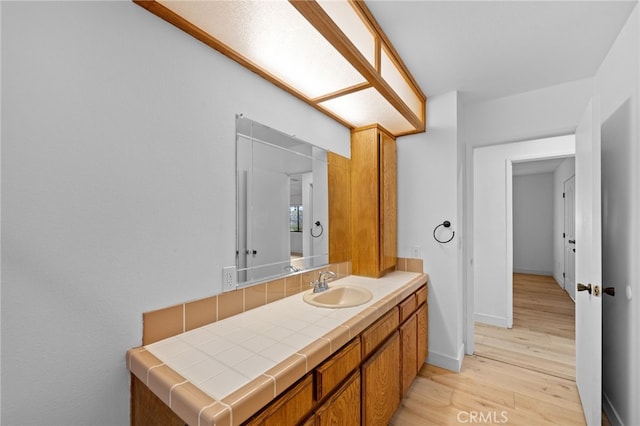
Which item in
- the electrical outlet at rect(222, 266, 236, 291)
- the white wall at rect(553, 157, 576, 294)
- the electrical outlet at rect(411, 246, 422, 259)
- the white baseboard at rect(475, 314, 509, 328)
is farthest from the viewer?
the white wall at rect(553, 157, 576, 294)

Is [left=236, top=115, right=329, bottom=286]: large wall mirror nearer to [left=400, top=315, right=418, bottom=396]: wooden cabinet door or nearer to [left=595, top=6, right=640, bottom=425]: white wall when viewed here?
[left=400, top=315, right=418, bottom=396]: wooden cabinet door

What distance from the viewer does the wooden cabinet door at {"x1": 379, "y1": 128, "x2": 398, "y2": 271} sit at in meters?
2.23

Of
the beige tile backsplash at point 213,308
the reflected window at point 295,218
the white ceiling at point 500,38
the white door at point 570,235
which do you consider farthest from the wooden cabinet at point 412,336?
the white door at point 570,235

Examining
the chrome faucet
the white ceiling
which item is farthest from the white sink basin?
the white ceiling

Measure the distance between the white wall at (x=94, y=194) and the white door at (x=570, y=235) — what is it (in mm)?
5438

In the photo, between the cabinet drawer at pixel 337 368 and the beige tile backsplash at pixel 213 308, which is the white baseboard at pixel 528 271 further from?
the cabinet drawer at pixel 337 368

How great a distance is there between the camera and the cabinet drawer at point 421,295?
2132 mm

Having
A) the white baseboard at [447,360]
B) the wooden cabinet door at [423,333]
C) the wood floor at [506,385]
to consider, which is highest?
the wooden cabinet door at [423,333]

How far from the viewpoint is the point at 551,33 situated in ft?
5.24

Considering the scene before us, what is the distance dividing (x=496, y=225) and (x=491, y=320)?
3.93 ft

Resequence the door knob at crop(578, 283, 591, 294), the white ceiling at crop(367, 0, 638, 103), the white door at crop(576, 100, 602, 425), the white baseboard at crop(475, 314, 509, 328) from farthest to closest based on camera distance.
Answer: the white baseboard at crop(475, 314, 509, 328)
the door knob at crop(578, 283, 591, 294)
the white door at crop(576, 100, 602, 425)
the white ceiling at crop(367, 0, 638, 103)

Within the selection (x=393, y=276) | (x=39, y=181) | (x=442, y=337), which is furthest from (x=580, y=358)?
(x=39, y=181)

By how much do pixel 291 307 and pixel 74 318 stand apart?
0.90m

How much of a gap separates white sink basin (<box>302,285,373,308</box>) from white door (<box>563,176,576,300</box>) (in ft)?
14.3
